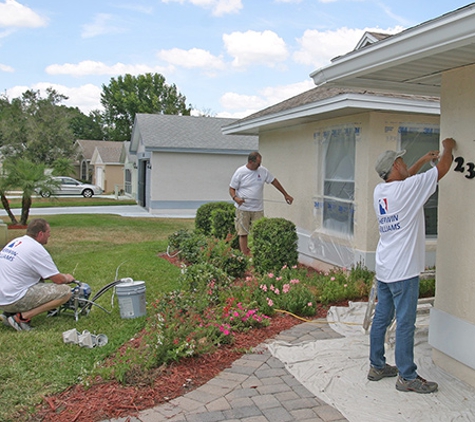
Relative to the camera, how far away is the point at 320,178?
856cm

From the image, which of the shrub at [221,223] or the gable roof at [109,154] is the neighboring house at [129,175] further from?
the shrub at [221,223]

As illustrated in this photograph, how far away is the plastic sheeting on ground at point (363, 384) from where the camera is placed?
3330 mm

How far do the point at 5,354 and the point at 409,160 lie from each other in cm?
585

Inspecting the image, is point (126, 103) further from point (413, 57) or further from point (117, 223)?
point (413, 57)

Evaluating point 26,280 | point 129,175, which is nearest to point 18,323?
point 26,280

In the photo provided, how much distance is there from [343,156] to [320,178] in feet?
2.53

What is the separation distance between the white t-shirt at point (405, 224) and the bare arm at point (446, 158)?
3.4 inches

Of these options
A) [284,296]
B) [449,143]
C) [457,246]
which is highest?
[449,143]

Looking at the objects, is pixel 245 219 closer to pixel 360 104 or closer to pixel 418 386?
pixel 360 104

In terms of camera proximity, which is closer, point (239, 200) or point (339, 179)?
point (339, 179)

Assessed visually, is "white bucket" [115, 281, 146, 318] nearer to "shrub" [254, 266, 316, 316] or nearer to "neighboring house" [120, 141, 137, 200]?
"shrub" [254, 266, 316, 316]

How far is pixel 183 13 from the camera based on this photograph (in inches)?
474

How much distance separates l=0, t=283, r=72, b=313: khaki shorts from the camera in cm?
532

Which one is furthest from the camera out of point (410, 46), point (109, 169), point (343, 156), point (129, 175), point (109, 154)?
point (109, 154)
